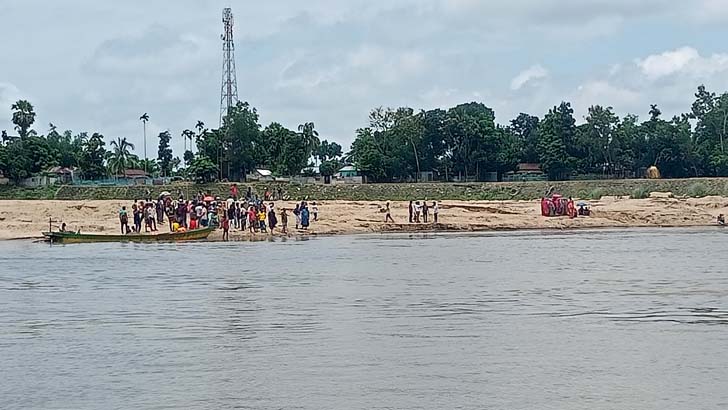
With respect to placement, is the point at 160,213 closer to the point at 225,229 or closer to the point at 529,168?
the point at 225,229

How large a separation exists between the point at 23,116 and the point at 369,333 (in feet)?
343

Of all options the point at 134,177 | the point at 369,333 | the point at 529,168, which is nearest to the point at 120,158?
the point at 134,177

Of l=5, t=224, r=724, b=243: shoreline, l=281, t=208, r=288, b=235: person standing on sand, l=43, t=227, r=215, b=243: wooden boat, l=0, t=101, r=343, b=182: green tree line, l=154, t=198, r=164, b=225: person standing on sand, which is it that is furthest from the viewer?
l=0, t=101, r=343, b=182: green tree line

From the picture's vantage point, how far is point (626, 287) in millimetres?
25797

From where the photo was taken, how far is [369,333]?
1862cm

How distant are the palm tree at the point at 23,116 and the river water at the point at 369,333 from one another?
8511 cm

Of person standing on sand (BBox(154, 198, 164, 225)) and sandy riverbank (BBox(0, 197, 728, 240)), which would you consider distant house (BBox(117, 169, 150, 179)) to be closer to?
sandy riverbank (BBox(0, 197, 728, 240))

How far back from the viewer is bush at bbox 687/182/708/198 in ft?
226

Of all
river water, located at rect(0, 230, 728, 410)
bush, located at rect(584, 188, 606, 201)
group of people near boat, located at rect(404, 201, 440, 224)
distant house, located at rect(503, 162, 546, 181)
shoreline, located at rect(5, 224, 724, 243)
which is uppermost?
distant house, located at rect(503, 162, 546, 181)

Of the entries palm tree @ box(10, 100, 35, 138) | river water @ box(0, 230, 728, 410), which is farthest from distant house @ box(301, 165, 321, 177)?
river water @ box(0, 230, 728, 410)

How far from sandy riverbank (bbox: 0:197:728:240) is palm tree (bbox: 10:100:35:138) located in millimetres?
59859

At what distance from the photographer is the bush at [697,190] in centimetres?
6875

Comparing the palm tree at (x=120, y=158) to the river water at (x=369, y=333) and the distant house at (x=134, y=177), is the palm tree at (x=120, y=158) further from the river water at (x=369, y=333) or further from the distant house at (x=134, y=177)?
the river water at (x=369, y=333)

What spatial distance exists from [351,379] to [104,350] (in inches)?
196
